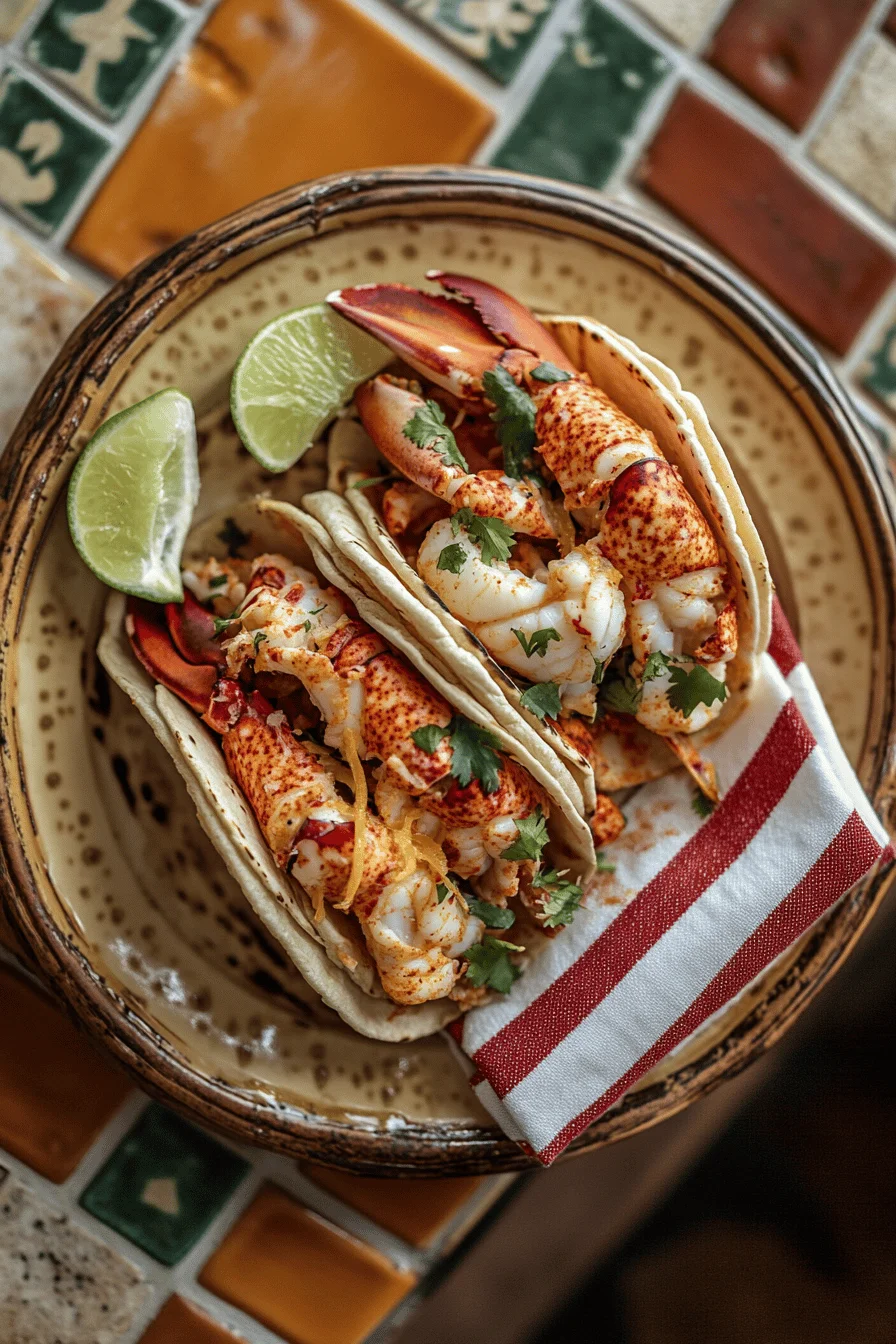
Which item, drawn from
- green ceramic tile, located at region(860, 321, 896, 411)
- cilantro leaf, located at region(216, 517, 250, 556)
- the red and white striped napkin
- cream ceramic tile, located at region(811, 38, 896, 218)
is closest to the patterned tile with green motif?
green ceramic tile, located at region(860, 321, 896, 411)

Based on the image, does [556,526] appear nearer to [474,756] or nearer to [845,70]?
[474,756]

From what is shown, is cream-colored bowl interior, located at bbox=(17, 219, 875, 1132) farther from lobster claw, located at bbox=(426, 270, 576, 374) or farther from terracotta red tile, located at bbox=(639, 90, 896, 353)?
terracotta red tile, located at bbox=(639, 90, 896, 353)

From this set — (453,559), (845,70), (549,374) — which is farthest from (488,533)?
(845,70)

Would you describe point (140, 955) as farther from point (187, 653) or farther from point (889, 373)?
point (889, 373)

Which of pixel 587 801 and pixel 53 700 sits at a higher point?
pixel 587 801

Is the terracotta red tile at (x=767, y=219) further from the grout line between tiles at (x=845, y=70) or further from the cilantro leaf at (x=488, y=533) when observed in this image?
the cilantro leaf at (x=488, y=533)

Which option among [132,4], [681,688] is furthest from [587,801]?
[132,4]
